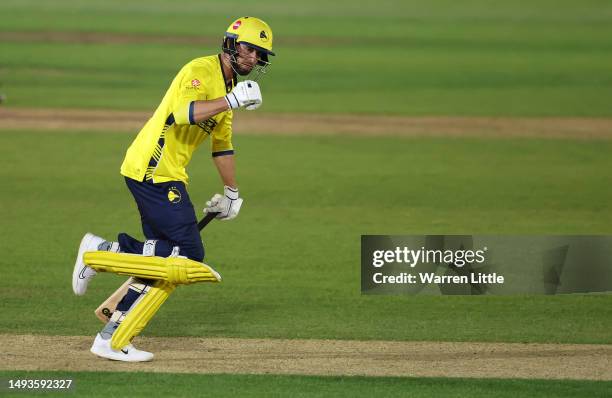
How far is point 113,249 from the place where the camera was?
8547mm

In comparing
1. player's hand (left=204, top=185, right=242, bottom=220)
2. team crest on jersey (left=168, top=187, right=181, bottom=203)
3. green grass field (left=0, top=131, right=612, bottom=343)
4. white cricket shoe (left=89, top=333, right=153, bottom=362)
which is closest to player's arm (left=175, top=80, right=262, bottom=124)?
team crest on jersey (left=168, top=187, right=181, bottom=203)

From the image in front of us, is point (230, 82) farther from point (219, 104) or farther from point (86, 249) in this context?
point (86, 249)

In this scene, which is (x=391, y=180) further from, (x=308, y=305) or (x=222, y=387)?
(x=222, y=387)

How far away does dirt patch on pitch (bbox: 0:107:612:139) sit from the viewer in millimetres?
22156

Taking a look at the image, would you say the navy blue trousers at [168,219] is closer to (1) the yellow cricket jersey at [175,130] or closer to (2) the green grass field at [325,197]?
(1) the yellow cricket jersey at [175,130]

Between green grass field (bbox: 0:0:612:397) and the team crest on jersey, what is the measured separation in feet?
3.66

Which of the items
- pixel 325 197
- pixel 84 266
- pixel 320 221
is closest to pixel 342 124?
pixel 325 197

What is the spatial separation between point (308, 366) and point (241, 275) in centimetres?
328

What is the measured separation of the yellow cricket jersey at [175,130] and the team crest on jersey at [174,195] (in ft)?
0.22

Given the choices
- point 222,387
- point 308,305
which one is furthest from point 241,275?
point 222,387

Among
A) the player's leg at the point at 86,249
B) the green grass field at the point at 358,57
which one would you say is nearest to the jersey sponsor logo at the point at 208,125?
the player's leg at the point at 86,249

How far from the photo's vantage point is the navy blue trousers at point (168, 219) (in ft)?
27.7

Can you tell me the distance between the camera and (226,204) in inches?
364

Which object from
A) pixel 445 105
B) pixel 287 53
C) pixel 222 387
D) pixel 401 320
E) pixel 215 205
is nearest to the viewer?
pixel 222 387
